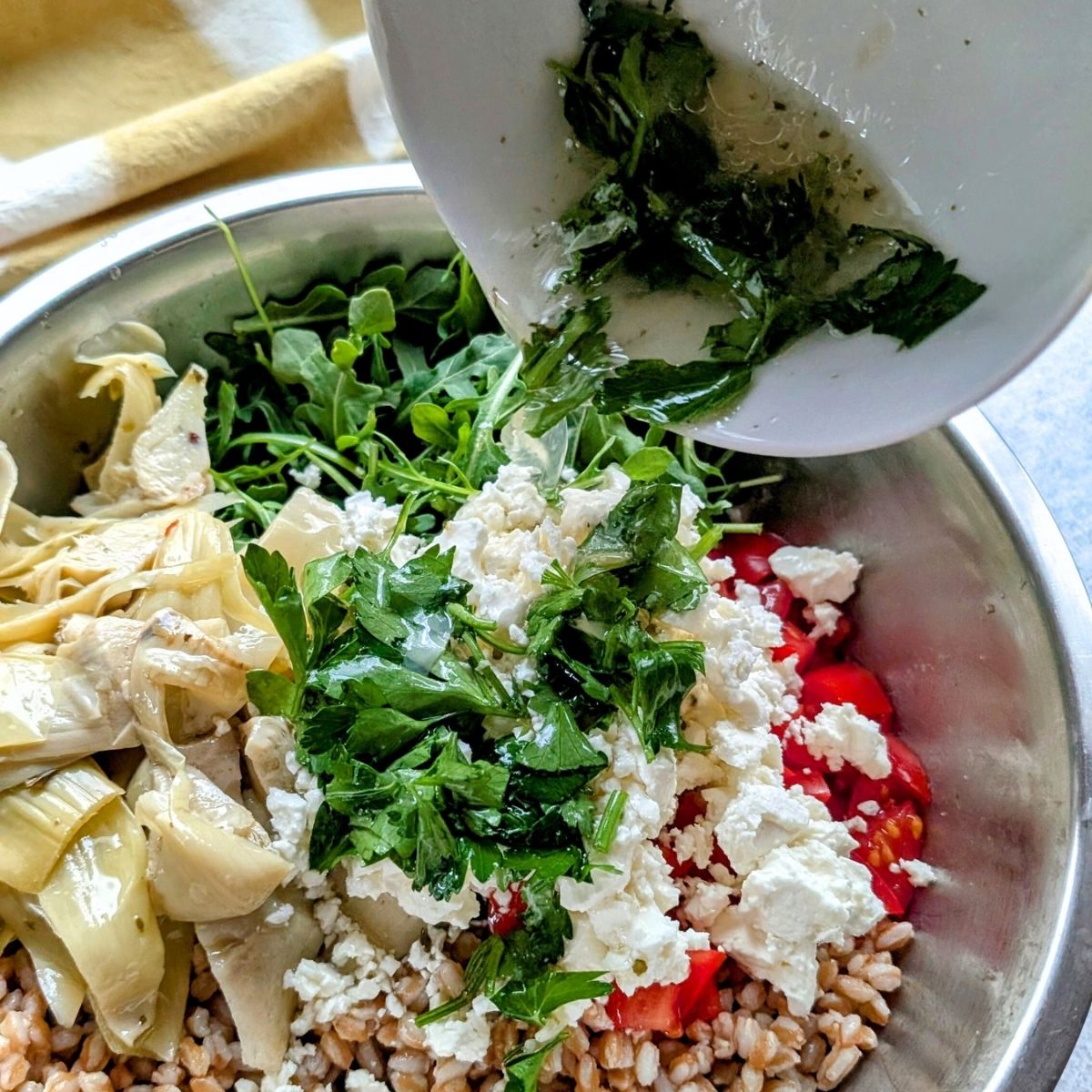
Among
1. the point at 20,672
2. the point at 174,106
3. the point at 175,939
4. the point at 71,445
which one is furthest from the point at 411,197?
the point at 175,939

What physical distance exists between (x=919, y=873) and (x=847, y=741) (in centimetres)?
22

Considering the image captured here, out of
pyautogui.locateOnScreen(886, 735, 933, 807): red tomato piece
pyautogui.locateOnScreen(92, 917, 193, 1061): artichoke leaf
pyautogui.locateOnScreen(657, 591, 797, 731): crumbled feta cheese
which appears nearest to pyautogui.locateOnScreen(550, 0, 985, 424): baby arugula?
pyautogui.locateOnScreen(657, 591, 797, 731): crumbled feta cheese

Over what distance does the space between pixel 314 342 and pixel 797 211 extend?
0.88 metres

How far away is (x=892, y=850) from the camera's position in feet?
5.41

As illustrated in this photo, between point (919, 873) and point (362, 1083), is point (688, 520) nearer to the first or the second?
point (919, 873)

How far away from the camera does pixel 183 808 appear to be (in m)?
1.39

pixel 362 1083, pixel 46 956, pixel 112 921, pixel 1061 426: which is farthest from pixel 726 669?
pixel 1061 426

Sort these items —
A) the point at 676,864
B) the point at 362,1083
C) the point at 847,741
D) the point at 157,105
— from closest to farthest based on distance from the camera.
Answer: the point at 362,1083
the point at 676,864
the point at 847,741
the point at 157,105

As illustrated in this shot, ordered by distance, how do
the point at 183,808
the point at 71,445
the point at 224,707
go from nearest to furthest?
1. the point at 183,808
2. the point at 224,707
3. the point at 71,445

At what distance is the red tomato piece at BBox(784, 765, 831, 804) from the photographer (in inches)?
64.8

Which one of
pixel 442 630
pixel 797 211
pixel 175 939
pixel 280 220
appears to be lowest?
pixel 175 939

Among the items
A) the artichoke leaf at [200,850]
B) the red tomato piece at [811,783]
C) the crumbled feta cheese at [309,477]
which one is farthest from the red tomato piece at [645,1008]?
the crumbled feta cheese at [309,477]

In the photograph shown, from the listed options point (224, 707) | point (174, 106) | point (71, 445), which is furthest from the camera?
point (174, 106)

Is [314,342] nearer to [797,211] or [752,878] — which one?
[797,211]
